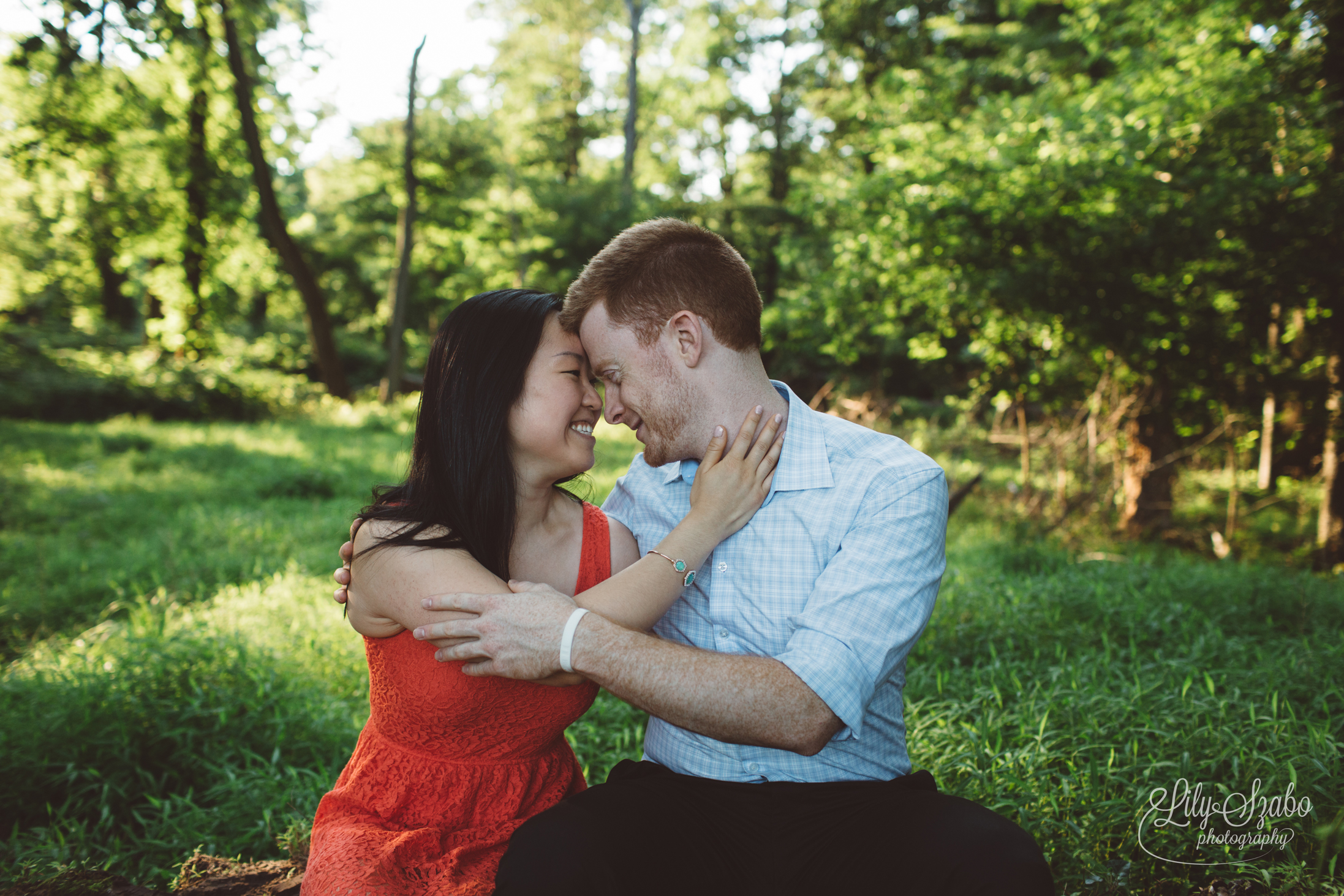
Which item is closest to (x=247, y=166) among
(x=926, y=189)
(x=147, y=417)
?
(x=147, y=417)

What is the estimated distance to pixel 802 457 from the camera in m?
2.09

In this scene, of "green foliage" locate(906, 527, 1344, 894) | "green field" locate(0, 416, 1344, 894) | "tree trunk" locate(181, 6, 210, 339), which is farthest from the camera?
"tree trunk" locate(181, 6, 210, 339)

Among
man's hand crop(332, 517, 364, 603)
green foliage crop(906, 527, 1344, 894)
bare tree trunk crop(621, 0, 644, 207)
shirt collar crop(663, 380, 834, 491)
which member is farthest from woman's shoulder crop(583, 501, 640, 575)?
bare tree trunk crop(621, 0, 644, 207)

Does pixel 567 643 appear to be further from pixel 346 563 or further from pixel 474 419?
pixel 346 563

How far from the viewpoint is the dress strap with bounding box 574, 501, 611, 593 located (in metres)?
2.19

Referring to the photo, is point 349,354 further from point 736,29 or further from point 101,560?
point 101,560

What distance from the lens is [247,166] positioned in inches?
722

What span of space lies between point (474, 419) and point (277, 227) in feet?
49.3

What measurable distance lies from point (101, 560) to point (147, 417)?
9.31 meters

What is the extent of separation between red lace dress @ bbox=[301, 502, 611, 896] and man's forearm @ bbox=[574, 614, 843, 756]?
0.41 metres

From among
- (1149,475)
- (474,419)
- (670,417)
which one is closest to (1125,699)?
(670,417)

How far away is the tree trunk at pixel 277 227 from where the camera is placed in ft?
42.8

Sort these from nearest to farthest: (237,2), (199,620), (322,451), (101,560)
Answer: (199,620) < (101,560) < (237,2) < (322,451)

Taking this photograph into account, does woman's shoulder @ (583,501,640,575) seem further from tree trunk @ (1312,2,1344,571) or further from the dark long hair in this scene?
tree trunk @ (1312,2,1344,571)
